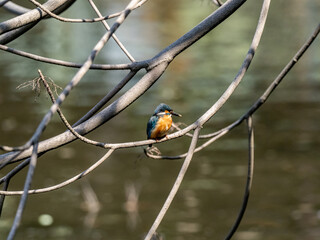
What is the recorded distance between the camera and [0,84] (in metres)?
16.3

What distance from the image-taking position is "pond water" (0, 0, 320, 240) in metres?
8.80

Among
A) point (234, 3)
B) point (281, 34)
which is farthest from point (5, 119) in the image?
point (234, 3)

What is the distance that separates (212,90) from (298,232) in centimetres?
650

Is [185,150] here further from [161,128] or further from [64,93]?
[64,93]

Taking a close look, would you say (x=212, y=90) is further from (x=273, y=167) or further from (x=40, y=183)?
(x=40, y=183)

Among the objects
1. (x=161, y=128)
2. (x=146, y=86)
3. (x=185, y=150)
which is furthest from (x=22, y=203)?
(x=185, y=150)

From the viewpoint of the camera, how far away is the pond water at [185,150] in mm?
8805

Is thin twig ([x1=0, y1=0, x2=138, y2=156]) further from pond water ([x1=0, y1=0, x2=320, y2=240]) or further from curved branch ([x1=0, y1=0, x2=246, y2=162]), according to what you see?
pond water ([x1=0, y1=0, x2=320, y2=240])

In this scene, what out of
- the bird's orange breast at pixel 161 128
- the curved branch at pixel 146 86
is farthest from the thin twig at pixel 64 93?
the bird's orange breast at pixel 161 128

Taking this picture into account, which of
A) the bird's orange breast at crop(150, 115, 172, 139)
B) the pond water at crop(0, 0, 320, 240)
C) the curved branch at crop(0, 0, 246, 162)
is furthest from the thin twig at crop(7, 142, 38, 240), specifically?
the pond water at crop(0, 0, 320, 240)

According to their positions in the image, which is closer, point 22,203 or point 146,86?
point 22,203

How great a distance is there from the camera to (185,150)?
11.5 metres

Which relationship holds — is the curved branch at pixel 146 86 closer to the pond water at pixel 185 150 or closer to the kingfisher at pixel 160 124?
the kingfisher at pixel 160 124

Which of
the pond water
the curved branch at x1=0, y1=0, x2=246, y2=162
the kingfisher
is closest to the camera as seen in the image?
the curved branch at x1=0, y1=0, x2=246, y2=162
